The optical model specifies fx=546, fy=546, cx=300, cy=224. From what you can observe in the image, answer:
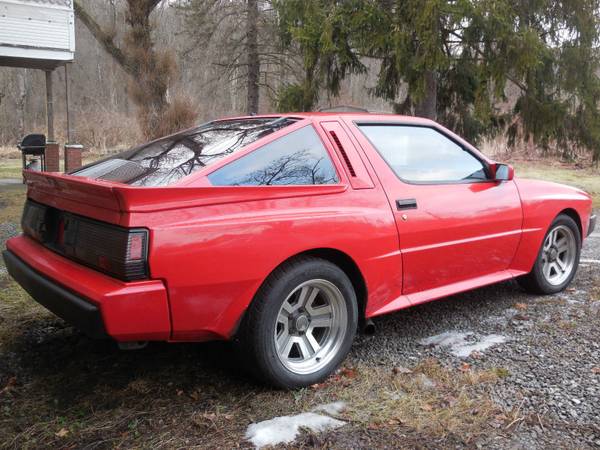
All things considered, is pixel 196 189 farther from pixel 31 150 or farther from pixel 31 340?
pixel 31 150

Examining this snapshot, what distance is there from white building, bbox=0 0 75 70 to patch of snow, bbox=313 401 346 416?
10.0 metres

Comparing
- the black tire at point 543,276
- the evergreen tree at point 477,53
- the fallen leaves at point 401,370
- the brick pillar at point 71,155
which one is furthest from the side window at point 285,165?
the brick pillar at point 71,155

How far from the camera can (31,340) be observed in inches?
141

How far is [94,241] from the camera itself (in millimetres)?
2615

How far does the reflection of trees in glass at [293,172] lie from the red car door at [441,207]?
39cm

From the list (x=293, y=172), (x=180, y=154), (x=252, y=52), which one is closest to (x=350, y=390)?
(x=293, y=172)

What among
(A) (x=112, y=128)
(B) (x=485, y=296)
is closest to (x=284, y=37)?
(B) (x=485, y=296)

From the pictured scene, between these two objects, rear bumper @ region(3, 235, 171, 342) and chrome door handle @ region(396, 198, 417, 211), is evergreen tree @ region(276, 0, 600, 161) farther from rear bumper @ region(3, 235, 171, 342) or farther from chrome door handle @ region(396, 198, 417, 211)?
rear bumper @ region(3, 235, 171, 342)

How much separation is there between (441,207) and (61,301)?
92.1 inches

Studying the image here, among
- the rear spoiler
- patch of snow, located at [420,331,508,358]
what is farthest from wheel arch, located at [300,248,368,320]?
patch of snow, located at [420,331,508,358]

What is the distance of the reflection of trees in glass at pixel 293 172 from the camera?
291 cm

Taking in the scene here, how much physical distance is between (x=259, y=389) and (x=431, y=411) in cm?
90

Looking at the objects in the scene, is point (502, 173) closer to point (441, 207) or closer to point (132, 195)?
point (441, 207)

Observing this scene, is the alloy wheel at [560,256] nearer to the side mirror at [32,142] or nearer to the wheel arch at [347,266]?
the wheel arch at [347,266]
